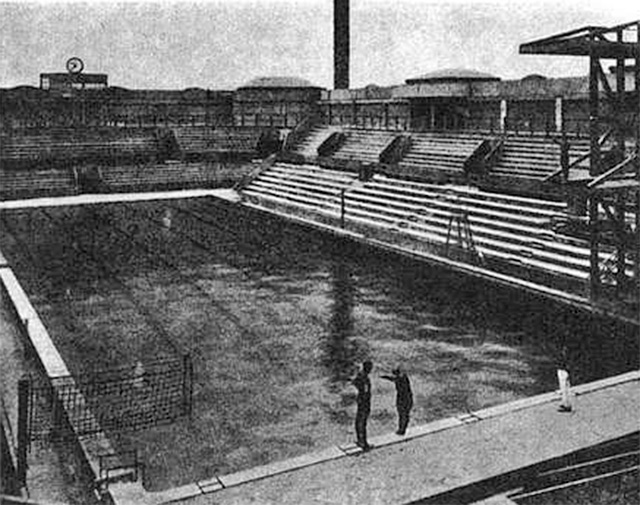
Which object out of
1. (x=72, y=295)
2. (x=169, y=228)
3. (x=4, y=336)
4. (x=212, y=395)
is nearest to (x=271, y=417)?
(x=212, y=395)

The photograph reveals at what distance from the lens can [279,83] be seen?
44.4 m

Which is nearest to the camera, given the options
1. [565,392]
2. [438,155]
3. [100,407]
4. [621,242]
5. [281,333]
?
[565,392]

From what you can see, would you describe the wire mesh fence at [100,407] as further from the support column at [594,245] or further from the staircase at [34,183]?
the staircase at [34,183]

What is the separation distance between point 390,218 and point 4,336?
1278 centimetres

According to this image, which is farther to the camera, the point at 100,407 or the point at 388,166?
the point at 388,166

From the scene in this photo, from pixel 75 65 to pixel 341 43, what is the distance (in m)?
13.6

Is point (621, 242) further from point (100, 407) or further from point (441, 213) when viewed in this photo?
point (441, 213)

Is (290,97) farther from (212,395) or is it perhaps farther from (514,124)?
(212,395)

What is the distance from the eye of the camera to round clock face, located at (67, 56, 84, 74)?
1689 inches

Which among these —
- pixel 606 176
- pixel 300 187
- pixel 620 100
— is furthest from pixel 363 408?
pixel 300 187

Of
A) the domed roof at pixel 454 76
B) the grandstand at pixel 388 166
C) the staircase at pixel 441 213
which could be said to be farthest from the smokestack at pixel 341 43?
the staircase at pixel 441 213

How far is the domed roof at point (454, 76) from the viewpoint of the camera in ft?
121

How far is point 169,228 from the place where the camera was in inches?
1026

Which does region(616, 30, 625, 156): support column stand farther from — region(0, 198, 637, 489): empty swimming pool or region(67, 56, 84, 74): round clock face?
region(67, 56, 84, 74): round clock face
